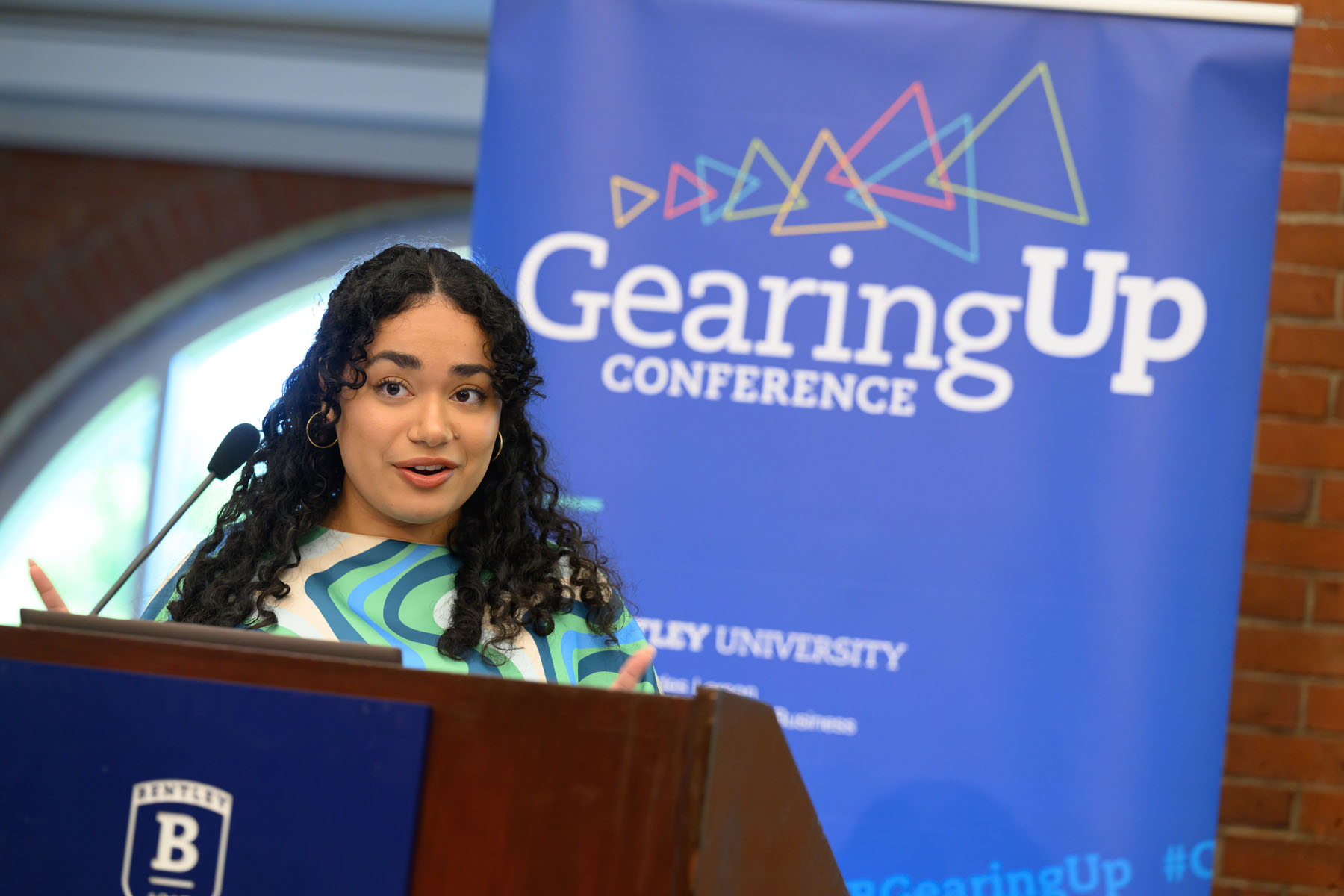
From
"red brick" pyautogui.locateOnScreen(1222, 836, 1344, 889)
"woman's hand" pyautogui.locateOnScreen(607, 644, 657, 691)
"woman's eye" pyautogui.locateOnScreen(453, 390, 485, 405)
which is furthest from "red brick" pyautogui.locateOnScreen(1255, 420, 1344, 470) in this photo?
"woman's hand" pyautogui.locateOnScreen(607, 644, 657, 691)

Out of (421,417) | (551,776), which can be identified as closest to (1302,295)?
(421,417)

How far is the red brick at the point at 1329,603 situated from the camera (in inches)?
98.1

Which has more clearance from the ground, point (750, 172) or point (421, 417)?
point (750, 172)

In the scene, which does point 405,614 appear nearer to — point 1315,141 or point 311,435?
point 311,435

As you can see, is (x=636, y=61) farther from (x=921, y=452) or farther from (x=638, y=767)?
(x=638, y=767)

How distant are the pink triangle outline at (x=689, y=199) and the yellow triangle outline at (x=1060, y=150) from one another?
401mm

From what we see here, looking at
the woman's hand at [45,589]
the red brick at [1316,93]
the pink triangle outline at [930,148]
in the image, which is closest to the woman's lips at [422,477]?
the woman's hand at [45,589]

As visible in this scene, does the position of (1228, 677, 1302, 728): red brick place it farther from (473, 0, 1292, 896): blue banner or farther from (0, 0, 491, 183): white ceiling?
(0, 0, 491, 183): white ceiling

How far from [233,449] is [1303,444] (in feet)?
6.93

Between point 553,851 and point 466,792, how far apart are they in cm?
7

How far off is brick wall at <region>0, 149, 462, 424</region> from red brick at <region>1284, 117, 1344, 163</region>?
2895mm

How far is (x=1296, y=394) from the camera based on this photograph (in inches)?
99.2

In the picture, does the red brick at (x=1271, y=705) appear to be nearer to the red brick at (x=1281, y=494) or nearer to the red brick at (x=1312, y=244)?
the red brick at (x=1281, y=494)

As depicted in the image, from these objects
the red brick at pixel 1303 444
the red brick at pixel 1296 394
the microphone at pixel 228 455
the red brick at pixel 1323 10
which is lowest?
the microphone at pixel 228 455
